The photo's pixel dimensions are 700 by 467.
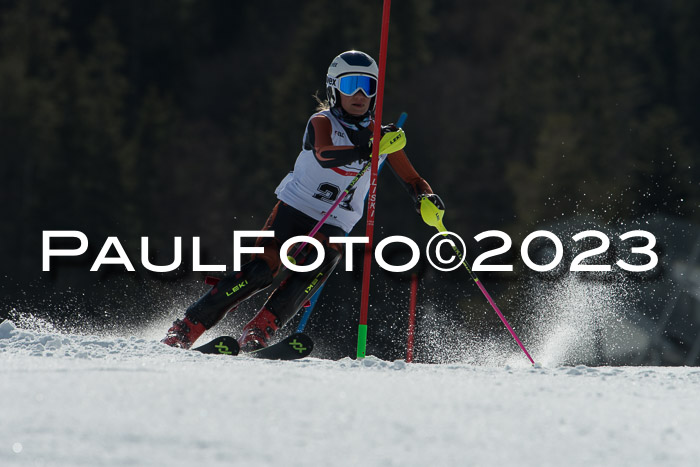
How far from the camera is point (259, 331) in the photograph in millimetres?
4754

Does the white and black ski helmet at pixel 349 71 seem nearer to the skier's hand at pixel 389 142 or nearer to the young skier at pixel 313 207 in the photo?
the young skier at pixel 313 207

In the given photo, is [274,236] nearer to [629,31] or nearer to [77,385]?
[77,385]

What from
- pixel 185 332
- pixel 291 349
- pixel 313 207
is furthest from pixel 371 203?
pixel 185 332

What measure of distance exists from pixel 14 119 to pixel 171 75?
13.4m

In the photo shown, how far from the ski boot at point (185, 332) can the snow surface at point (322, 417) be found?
121 cm

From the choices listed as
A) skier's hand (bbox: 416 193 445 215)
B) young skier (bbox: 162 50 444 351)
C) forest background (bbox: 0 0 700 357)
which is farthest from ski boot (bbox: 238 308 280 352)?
forest background (bbox: 0 0 700 357)

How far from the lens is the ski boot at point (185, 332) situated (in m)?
4.70

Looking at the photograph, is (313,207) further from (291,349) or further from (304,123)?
(304,123)

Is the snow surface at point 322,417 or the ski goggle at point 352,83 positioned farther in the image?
the ski goggle at point 352,83

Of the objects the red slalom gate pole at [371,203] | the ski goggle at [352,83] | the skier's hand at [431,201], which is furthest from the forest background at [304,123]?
the red slalom gate pole at [371,203]

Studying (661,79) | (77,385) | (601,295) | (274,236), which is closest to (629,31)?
(661,79)

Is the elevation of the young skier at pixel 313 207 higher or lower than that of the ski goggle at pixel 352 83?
lower

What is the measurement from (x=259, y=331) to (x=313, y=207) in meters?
0.73

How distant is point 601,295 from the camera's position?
7.80 meters
